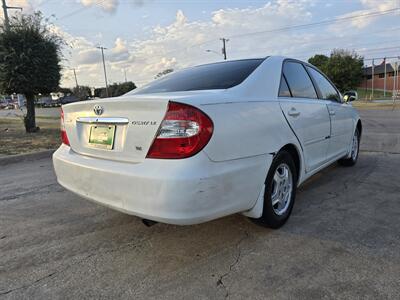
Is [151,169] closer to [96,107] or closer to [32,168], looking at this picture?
[96,107]

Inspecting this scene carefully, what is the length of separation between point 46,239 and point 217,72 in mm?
2222

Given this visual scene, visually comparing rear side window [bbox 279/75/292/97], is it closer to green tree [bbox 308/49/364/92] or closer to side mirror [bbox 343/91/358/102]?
side mirror [bbox 343/91/358/102]

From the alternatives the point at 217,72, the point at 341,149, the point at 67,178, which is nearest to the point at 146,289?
the point at 67,178

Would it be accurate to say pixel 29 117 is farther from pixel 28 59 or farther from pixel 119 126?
pixel 119 126

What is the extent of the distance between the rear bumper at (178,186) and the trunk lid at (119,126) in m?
0.09

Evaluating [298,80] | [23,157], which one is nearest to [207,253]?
[298,80]

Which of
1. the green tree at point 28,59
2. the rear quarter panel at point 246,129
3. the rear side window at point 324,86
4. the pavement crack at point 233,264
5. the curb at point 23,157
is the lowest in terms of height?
the pavement crack at point 233,264

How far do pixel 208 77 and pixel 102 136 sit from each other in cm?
121

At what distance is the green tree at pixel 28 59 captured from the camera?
10219 millimetres

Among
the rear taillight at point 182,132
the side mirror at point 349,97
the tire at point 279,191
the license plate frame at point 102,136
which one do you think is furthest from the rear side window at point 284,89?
the side mirror at point 349,97

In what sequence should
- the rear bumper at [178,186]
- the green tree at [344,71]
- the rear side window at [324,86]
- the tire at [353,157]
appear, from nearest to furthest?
1. the rear bumper at [178,186]
2. the rear side window at [324,86]
3. the tire at [353,157]
4. the green tree at [344,71]

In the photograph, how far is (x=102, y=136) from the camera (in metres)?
2.74

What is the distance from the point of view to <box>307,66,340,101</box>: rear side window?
4.22 metres

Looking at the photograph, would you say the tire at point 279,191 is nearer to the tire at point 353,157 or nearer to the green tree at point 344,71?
the tire at point 353,157
